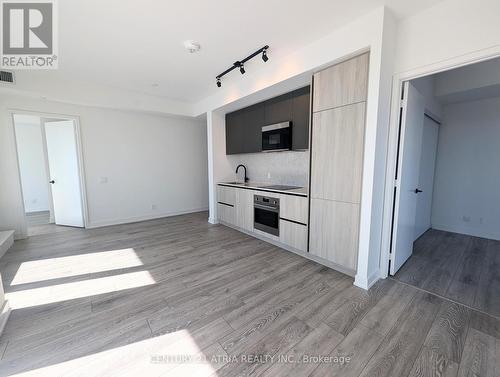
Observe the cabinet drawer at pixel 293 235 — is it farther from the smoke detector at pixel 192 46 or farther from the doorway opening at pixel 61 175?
the doorway opening at pixel 61 175

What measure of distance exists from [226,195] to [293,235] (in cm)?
180

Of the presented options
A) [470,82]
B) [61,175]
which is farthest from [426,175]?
[61,175]

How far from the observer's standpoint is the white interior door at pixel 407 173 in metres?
2.29

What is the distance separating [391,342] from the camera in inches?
60.9

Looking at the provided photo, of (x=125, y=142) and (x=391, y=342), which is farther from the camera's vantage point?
(x=125, y=142)

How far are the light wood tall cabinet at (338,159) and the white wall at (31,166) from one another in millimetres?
6944

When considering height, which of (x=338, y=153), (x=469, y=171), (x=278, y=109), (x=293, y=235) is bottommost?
(x=293, y=235)

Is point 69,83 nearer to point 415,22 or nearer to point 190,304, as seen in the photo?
point 190,304

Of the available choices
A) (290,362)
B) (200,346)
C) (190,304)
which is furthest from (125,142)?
(290,362)

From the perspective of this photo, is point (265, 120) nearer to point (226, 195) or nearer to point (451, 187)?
point (226, 195)

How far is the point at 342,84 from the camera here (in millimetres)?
2322

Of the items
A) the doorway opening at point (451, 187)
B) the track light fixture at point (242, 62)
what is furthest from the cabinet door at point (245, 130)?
the doorway opening at point (451, 187)

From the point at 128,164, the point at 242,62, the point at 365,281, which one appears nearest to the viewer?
the point at 365,281

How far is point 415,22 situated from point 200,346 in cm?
338
